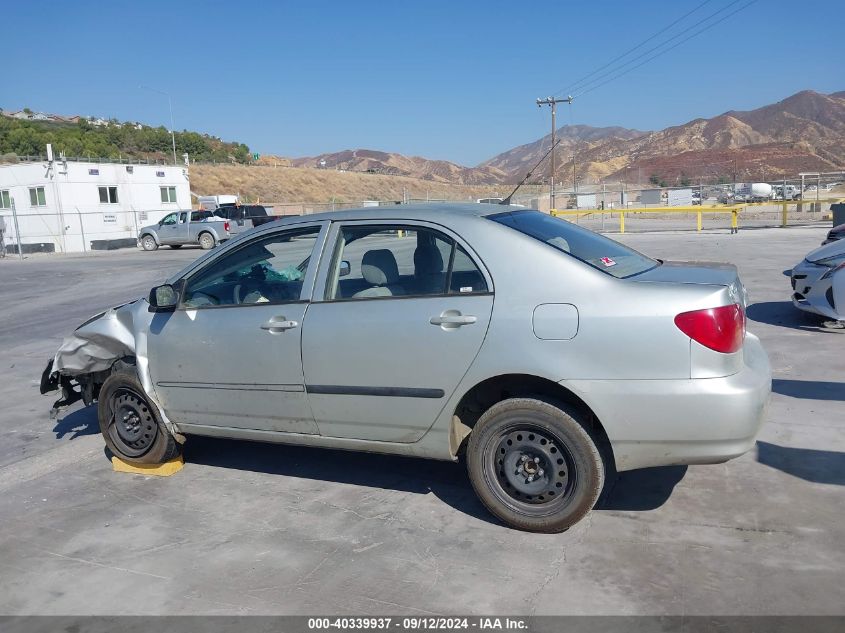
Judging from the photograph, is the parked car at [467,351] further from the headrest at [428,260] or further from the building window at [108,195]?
the building window at [108,195]

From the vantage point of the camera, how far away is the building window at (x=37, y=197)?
35.9 metres

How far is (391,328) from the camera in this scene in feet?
13.8

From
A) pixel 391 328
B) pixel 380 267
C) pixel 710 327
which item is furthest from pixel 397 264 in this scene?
pixel 710 327

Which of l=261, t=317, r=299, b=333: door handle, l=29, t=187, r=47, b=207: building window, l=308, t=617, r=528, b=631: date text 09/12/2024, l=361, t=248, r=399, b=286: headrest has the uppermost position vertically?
l=29, t=187, r=47, b=207: building window

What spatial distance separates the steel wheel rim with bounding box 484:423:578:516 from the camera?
3.96 meters

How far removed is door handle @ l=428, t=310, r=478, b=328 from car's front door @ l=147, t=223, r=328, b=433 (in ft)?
2.95

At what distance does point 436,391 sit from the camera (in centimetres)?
411

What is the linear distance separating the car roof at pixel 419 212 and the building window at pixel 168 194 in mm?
39685

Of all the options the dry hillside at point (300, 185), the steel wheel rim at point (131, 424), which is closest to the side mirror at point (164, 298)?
the steel wheel rim at point (131, 424)

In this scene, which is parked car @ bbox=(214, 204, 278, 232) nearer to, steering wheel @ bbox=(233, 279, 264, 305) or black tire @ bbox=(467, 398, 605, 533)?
steering wheel @ bbox=(233, 279, 264, 305)

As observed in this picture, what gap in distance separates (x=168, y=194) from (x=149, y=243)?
31.5 ft

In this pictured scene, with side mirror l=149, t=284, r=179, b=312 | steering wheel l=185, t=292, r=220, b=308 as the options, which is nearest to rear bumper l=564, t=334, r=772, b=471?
steering wheel l=185, t=292, r=220, b=308

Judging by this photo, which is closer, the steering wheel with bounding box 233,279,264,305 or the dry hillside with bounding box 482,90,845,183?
the steering wheel with bounding box 233,279,264,305

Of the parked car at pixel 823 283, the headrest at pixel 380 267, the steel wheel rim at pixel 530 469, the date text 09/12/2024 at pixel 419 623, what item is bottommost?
the date text 09/12/2024 at pixel 419 623
